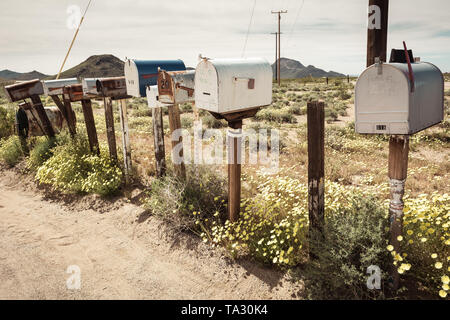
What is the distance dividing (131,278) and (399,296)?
2494 millimetres

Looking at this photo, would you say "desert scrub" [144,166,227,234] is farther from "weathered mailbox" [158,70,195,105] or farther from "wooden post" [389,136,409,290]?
"wooden post" [389,136,409,290]

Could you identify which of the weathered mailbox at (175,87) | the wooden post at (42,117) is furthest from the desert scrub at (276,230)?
the wooden post at (42,117)

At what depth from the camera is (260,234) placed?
3.34m

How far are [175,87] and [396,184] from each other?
2.61m

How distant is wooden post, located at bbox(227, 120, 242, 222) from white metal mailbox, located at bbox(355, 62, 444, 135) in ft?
4.44

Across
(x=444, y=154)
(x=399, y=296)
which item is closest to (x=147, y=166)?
(x=399, y=296)

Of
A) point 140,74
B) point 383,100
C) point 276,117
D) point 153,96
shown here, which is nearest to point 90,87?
point 140,74

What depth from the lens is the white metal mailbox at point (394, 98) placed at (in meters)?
2.13

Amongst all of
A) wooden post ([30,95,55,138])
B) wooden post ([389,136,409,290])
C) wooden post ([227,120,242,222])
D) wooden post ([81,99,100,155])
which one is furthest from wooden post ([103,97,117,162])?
wooden post ([389,136,409,290])

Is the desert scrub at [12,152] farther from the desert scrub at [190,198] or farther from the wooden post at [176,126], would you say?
the wooden post at [176,126]

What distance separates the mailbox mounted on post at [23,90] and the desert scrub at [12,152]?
1.04 m

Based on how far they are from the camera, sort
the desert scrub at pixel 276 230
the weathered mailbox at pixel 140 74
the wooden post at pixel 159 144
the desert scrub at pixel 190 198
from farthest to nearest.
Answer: the wooden post at pixel 159 144
the weathered mailbox at pixel 140 74
the desert scrub at pixel 190 198
the desert scrub at pixel 276 230

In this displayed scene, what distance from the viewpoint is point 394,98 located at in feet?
7.11
